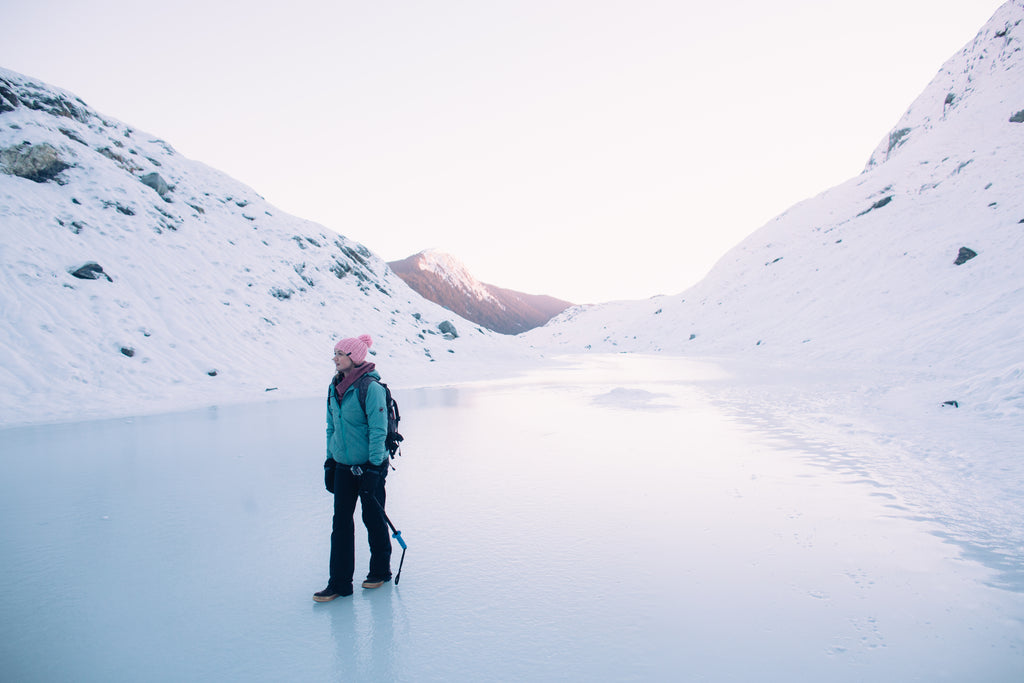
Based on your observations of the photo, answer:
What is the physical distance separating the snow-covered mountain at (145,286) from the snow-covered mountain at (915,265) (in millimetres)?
24057

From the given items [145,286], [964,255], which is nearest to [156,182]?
[145,286]

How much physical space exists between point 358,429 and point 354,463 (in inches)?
12.7

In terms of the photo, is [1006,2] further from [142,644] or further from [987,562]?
[142,644]

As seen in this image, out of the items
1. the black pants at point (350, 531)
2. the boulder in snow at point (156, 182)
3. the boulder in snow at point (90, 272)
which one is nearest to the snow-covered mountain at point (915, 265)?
the black pants at point (350, 531)

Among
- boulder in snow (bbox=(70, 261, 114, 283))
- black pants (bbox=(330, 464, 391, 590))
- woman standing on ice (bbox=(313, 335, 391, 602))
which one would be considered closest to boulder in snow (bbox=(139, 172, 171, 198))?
boulder in snow (bbox=(70, 261, 114, 283))

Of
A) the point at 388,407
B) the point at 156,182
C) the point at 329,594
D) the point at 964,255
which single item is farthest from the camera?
the point at 964,255

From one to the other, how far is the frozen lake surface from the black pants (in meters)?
0.22

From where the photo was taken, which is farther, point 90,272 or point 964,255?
point 964,255

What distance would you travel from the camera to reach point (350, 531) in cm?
436

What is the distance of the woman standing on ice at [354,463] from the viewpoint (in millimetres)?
4297

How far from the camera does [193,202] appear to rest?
103 feet

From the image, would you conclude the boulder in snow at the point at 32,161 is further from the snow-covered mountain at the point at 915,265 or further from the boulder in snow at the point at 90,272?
the snow-covered mountain at the point at 915,265

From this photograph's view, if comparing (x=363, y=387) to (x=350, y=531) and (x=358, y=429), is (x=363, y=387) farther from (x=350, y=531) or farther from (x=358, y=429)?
(x=350, y=531)

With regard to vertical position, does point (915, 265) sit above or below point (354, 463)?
above
